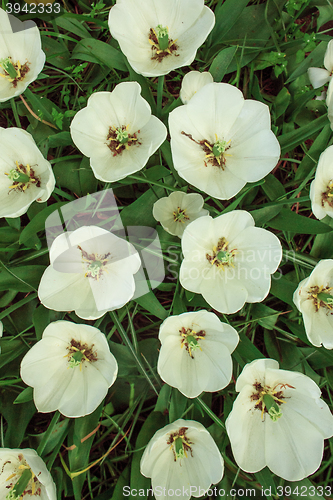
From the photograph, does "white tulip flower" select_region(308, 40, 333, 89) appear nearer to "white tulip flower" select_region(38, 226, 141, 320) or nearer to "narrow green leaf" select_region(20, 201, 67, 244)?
"white tulip flower" select_region(38, 226, 141, 320)

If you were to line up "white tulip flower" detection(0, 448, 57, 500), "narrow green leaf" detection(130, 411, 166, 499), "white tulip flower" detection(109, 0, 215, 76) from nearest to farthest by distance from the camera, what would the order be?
"white tulip flower" detection(0, 448, 57, 500) → "white tulip flower" detection(109, 0, 215, 76) → "narrow green leaf" detection(130, 411, 166, 499)

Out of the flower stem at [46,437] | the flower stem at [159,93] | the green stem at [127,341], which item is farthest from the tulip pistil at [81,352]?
the flower stem at [159,93]

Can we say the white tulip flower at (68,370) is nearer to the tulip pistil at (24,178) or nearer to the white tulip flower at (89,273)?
the white tulip flower at (89,273)

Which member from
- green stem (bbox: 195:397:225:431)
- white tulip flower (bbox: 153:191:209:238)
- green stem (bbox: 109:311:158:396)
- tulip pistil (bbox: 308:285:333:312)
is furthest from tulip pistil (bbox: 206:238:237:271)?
green stem (bbox: 195:397:225:431)

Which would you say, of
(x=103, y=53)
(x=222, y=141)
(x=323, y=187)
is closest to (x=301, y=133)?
(x=323, y=187)

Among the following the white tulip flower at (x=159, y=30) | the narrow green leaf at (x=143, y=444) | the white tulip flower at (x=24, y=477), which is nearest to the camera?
the white tulip flower at (x=24, y=477)
